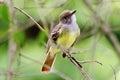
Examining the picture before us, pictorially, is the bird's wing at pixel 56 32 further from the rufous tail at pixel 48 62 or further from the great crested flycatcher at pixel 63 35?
the rufous tail at pixel 48 62

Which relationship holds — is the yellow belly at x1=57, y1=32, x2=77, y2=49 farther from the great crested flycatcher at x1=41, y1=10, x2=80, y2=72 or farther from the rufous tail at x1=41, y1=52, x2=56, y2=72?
the rufous tail at x1=41, y1=52, x2=56, y2=72

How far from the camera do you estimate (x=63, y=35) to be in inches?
104

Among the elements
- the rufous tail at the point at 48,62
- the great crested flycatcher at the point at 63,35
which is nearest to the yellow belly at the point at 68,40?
the great crested flycatcher at the point at 63,35

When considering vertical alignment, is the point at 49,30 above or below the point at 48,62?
above

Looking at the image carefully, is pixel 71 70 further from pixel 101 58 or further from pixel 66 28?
pixel 66 28

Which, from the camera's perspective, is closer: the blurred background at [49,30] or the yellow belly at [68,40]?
the blurred background at [49,30]

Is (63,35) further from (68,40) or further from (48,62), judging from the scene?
(48,62)

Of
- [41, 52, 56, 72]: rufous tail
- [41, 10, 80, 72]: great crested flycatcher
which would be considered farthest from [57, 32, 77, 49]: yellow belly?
[41, 52, 56, 72]: rufous tail

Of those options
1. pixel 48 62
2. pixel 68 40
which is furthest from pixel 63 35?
pixel 48 62

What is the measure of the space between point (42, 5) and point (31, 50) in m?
1.89

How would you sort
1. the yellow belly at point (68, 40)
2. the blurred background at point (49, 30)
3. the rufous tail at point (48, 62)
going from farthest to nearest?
the yellow belly at point (68, 40), the rufous tail at point (48, 62), the blurred background at point (49, 30)

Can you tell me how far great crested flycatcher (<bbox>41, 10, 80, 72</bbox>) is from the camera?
101 inches

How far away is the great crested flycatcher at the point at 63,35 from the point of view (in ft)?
8.38

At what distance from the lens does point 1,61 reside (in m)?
4.34
